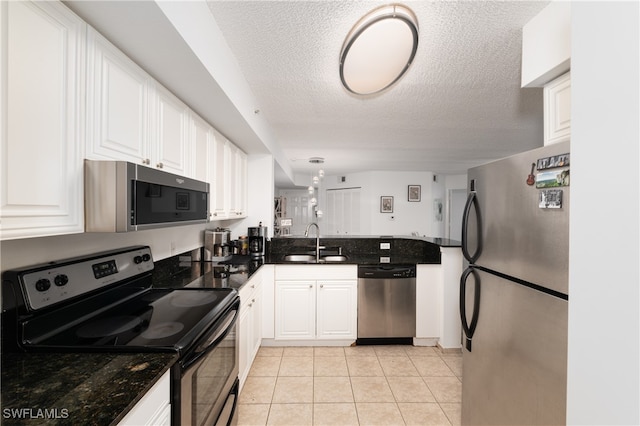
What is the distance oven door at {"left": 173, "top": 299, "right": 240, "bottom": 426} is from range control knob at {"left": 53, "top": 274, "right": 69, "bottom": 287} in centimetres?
60

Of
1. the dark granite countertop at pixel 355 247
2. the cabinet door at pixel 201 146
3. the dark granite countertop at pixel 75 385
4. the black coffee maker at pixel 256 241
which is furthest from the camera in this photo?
the dark granite countertop at pixel 355 247

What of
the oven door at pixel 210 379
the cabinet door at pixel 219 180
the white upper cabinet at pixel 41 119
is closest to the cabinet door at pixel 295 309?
the cabinet door at pixel 219 180

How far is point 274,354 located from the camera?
2.79 metres

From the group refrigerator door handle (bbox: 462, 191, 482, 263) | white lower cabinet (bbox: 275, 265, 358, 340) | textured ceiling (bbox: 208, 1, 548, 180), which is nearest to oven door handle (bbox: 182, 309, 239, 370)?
white lower cabinet (bbox: 275, 265, 358, 340)

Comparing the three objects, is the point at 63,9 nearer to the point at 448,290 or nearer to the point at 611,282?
the point at 611,282

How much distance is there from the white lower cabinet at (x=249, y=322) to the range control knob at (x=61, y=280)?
981 mm

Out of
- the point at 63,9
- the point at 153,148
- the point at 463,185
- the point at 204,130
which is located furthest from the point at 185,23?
the point at 463,185

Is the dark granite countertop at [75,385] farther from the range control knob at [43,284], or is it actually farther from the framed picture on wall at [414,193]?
the framed picture on wall at [414,193]

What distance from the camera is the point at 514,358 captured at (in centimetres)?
130

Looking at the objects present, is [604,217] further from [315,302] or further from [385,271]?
[315,302]

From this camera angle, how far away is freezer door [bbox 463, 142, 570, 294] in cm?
108

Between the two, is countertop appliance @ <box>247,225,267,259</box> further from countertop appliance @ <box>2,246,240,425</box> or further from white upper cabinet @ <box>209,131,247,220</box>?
countertop appliance @ <box>2,246,240,425</box>

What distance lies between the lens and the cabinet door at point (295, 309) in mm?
2904

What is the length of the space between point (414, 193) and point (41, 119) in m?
6.39
